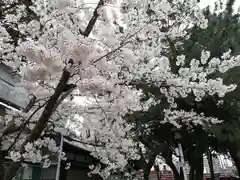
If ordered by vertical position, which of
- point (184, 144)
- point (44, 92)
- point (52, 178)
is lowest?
point (52, 178)

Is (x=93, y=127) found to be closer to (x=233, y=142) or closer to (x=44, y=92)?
(x=44, y=92)

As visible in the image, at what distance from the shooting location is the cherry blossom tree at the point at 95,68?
253 centimetres

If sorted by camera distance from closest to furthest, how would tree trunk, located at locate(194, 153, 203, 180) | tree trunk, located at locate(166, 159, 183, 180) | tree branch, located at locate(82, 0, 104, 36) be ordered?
tree branch, located at locate(82, 0, 104, 36) < tree trunk, located at locate(194, 153, 203, 180) < tree trunk, located at locate(166, 159, 183, 180)

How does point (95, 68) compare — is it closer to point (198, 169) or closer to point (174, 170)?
point (198, 169)

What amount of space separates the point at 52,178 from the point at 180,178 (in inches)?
261

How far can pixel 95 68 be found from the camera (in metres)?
2.72

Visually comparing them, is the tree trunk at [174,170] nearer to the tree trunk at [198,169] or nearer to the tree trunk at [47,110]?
the tree trunk at [198,169]

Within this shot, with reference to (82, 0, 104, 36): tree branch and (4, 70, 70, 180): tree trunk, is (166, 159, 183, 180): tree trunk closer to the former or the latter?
(82, 0, 104, 36): tree branch

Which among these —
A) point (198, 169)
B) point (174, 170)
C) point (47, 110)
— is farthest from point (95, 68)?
point (174, 170)

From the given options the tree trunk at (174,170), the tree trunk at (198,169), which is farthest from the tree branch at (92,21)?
the tree trunk at (174,170)

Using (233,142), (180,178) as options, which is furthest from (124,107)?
(180,178)

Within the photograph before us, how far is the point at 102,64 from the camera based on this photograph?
2.85 metres

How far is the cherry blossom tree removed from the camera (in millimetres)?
2531

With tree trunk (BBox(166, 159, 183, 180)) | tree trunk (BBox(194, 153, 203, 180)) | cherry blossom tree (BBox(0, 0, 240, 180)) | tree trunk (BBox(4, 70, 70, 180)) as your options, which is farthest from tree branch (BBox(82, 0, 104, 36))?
tree trunk (BBox(166, 159, 183, 180))
